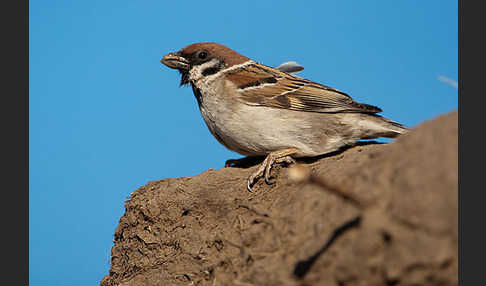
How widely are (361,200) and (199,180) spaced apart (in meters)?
2.58

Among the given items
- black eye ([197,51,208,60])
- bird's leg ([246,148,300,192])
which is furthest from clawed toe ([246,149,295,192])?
black eye ([197,51,208,60])

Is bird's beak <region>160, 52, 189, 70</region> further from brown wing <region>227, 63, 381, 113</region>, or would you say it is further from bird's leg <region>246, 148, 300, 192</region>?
bird's leg <region>246, 148, 300, 192</region>

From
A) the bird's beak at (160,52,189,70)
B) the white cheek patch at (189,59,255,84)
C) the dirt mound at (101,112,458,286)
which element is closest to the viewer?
the dirt mound at (101,112,458,286)

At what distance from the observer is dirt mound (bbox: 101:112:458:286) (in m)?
2.04

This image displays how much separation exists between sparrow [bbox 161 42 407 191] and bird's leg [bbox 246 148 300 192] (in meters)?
0.01

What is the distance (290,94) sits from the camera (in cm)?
499

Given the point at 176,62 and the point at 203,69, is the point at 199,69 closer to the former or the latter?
the point at 203,69

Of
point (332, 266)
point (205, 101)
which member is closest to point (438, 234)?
point (332, 266)

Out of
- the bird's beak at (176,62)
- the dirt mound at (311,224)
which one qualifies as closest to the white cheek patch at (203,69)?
the bird's beak at (176,62)

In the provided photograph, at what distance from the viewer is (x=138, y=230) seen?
185 inches

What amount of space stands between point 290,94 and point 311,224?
245 centimetres

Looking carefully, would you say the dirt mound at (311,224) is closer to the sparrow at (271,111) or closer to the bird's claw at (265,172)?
the bird's claw at (265,172)

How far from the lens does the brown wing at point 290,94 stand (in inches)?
192

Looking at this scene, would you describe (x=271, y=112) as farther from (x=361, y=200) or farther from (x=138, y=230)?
(x=361, y=200)
